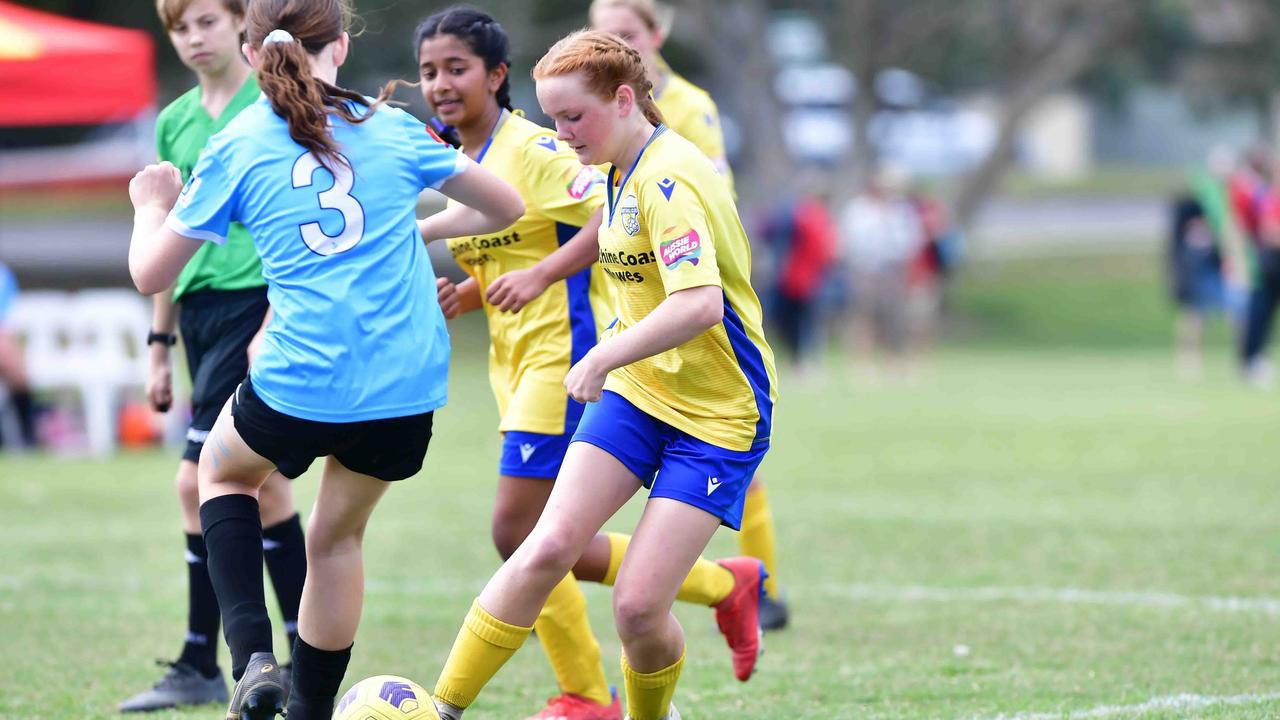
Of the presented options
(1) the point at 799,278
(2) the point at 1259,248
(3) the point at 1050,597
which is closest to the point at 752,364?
(3) the point at 1050,597

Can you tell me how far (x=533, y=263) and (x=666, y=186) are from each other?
98 cm

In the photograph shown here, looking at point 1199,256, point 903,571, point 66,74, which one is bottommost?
point 903,571

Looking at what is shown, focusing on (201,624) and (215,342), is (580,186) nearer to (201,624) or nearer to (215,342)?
(215,342)

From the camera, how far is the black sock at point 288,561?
5141mm

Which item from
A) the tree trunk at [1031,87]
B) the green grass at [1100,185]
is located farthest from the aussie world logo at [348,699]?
the green grass at [1100,185]

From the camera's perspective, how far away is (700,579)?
16.0 ft

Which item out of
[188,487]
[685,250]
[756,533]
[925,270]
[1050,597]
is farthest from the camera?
[925,270]

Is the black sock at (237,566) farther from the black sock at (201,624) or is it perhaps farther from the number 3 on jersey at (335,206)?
the black sock at (201,624)

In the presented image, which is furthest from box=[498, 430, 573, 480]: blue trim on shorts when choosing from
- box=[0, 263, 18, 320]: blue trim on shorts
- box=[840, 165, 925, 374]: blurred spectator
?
box=[840, 165, 925, 374]: blurred spectator

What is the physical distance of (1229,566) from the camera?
281 inches

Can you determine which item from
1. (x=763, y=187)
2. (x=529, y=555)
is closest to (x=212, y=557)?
(x=529, y=555)

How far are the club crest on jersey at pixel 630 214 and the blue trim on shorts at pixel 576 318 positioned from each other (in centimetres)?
69

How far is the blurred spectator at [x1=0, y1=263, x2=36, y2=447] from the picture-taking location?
40.5 feet

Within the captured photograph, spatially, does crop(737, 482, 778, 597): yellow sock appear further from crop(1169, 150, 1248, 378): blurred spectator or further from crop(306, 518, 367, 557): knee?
crop(1169, 150, 1248, 378): blurred spectator
